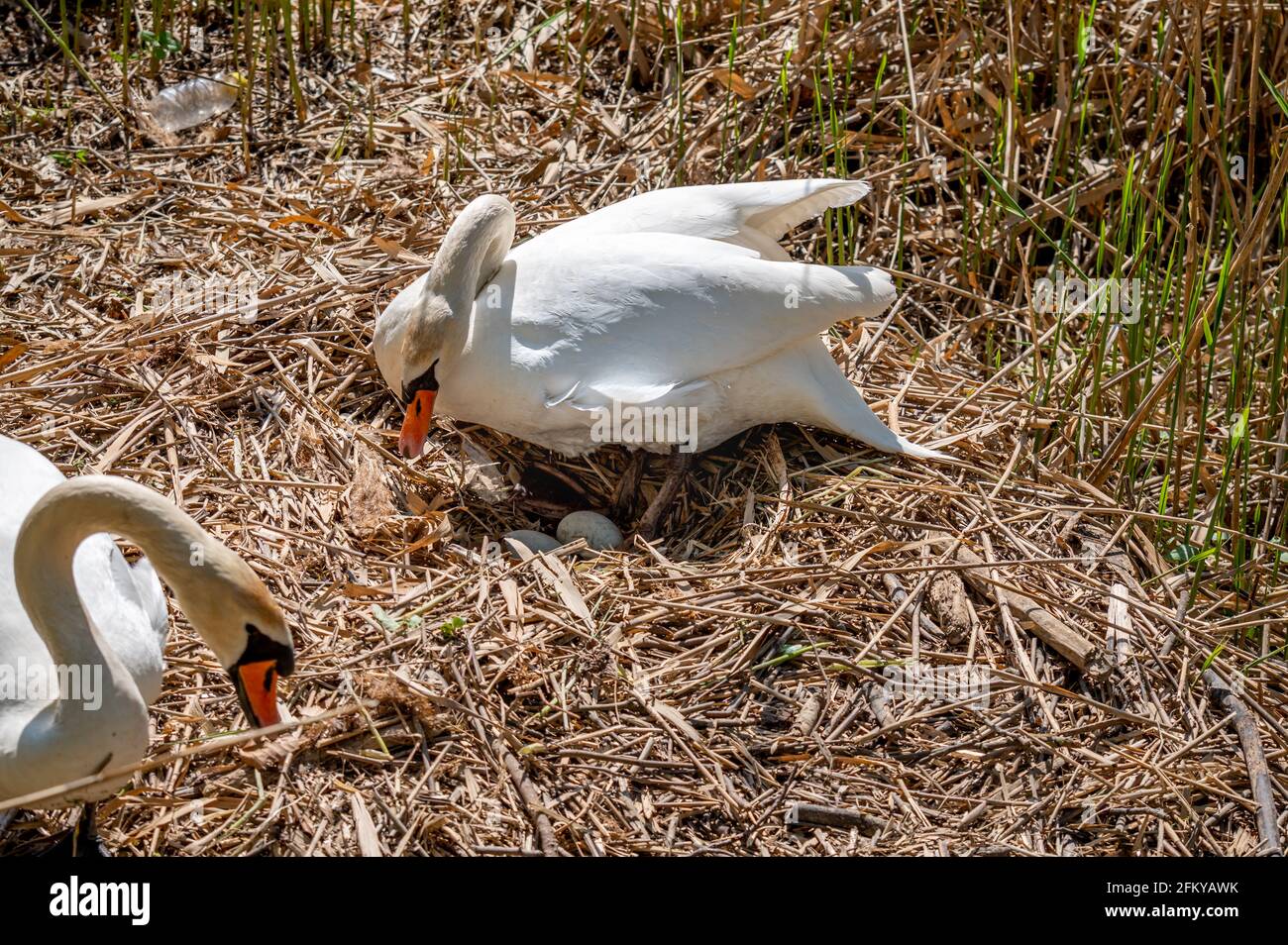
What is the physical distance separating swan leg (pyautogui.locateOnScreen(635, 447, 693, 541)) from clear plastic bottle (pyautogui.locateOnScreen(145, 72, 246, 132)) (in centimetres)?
256

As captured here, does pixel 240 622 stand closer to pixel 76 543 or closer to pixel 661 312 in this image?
pixel 76 543

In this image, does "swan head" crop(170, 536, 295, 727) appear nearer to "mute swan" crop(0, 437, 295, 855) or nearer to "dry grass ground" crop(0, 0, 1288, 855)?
"mute swan" crop(0, 437, 295, 855)

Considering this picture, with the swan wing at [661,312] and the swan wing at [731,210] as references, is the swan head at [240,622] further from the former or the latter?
the swan wing at [731,210]

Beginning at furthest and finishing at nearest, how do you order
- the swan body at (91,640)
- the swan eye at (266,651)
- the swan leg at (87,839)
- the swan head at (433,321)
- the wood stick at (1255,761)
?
the swan head at (433,321) → the wood stick at (1255,761) → the swan leg at (87,839) → the swan eye at (266,651) → the swan body at (91,640)

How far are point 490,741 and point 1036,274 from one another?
2.83m

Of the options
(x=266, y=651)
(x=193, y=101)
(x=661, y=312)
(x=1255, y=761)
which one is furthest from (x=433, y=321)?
(x=1255, y=761)

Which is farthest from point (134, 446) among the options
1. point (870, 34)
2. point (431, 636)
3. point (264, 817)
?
point (870, 34)

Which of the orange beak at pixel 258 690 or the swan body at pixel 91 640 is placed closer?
the swan body at pixel 91 640

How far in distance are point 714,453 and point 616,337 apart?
590 mm

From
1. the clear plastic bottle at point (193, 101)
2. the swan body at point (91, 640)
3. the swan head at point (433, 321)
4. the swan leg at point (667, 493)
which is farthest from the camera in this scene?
the clear plastic bottle at point (193, 101)

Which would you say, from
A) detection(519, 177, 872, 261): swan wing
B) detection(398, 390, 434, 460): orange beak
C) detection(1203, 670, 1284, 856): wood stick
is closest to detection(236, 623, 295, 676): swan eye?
detection(398, 390, 434, 460): orange beak

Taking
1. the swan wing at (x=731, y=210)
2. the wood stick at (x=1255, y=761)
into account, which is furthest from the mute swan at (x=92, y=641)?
the wood stick at (x=1255, y=761)

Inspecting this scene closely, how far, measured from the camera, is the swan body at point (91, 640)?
7.64ft

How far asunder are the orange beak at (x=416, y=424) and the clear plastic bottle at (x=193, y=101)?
6.91 ft
